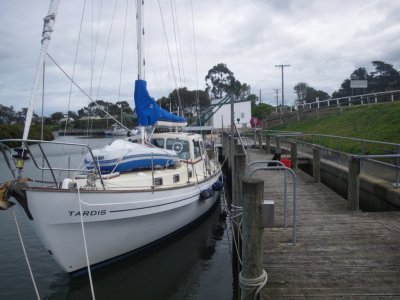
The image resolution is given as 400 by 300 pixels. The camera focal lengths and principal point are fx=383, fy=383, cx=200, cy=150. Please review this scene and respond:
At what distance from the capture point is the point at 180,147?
12734 mm

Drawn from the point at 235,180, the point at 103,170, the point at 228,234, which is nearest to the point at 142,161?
the point at 103,170

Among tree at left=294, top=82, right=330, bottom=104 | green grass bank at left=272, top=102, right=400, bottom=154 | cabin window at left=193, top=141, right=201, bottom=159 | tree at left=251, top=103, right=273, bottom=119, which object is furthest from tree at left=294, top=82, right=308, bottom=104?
cabin window at left=193, top=141, right=201, bottom=159

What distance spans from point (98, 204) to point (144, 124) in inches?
160

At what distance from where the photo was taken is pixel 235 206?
8242 millimetres

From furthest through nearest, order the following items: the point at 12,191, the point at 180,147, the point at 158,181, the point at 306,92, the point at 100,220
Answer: the point at 306,92, the point at 180,147, the point at 158,181, the point at 100,220, the point at 12,191

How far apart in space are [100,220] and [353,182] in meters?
5.29

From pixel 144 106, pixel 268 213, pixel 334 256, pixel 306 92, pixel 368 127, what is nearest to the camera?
pixel 268 213

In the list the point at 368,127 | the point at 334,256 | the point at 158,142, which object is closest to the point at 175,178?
the point at 158,142

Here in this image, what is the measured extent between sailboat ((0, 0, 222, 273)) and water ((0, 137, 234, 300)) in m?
0.38

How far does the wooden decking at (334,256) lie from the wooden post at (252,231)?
31 cm

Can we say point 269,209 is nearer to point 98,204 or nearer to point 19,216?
point 98,204

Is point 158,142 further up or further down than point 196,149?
further up

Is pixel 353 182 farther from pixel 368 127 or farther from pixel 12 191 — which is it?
pixel 368 127

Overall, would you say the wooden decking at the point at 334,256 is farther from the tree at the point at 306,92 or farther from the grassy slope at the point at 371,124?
the tree at the point at 306,92
